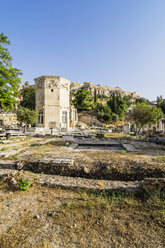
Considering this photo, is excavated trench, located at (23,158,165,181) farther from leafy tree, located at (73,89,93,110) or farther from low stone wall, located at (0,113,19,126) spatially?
leafy tree, located at (73,89,93,110)

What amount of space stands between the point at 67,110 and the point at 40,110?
206 inches

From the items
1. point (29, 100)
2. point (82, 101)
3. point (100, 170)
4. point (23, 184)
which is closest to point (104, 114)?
point (82, 101)

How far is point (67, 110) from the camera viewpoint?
24.9 metres

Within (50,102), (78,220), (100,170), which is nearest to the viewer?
(78,220)

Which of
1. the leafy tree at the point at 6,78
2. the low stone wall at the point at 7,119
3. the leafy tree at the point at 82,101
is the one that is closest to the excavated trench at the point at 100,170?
the leafy tree at the point at 6,78

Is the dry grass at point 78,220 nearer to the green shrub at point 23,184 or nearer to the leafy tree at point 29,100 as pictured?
the green shrub at point 23,184

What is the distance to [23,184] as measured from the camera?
11.2ft

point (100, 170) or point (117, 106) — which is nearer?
point (100, 170)

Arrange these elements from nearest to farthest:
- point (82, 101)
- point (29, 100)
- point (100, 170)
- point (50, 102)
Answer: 1. point (100, 170)
2. point (50, 102)
3. point (29, 100)
4. point (82, 101)

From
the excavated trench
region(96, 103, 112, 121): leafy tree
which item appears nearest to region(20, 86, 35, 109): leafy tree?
region(96, 103, 112, 121): leafy tree

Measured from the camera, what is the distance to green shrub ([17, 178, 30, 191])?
3309 mm

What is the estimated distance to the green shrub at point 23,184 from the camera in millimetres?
3309

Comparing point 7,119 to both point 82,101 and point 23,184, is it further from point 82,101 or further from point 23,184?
point 23,184

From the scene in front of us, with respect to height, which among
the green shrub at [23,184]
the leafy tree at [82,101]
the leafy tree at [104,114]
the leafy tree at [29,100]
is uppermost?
the leafy tree at [82,101]
